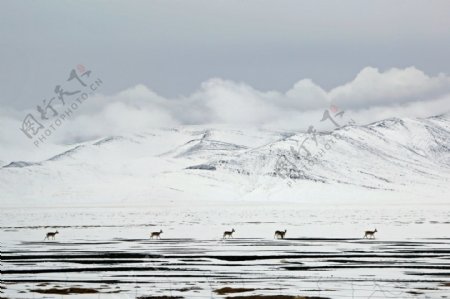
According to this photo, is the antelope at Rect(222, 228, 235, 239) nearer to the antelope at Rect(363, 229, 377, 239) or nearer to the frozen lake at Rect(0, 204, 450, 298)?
the frozen lake at Rect(0, 204, 450, 298)

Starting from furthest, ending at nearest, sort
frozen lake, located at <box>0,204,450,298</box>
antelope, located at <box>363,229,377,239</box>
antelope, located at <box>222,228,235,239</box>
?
antelope, located at <box>222,228,235,239</box>
antelope, located at <box>363,229,377,239</box>
frozen lake, located at <box>0,204,450,298</box>

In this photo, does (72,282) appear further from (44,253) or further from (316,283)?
(44,253)

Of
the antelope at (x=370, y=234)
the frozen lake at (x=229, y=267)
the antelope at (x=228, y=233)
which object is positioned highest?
the antelope at (x=228, y=233)

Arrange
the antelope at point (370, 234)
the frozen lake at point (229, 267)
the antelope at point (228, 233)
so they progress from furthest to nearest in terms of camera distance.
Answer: the antelope at point (228, 233) < the antelope at point (370, 234) < the frozen lake at point (229, 267)

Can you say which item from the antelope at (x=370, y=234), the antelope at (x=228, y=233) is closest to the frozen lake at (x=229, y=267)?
the antelope at (x=370, y=234)

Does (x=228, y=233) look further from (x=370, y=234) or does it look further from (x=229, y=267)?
(x=229, y=267)

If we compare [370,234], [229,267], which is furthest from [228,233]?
[229,267]

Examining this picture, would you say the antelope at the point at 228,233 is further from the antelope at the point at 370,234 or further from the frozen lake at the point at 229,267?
the antelope at the point at 370,234

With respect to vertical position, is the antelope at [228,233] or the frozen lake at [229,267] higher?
the antelope at [228,233]

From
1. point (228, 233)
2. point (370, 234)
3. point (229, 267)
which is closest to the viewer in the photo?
point (229, 267)

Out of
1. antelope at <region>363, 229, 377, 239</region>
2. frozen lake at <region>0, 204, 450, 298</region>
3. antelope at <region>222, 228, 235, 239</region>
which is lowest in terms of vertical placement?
frozen lake at <region>0, 204, 450, 298</region>

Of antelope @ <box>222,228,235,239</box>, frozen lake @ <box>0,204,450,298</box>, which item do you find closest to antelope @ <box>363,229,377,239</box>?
frozen lake @ <box>0,204,450,298</box>

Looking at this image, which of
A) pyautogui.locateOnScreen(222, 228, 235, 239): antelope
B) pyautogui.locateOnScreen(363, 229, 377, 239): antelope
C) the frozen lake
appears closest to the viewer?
the frozen lake

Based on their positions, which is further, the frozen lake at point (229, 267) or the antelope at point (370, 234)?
the antelope at point (370, 234)
